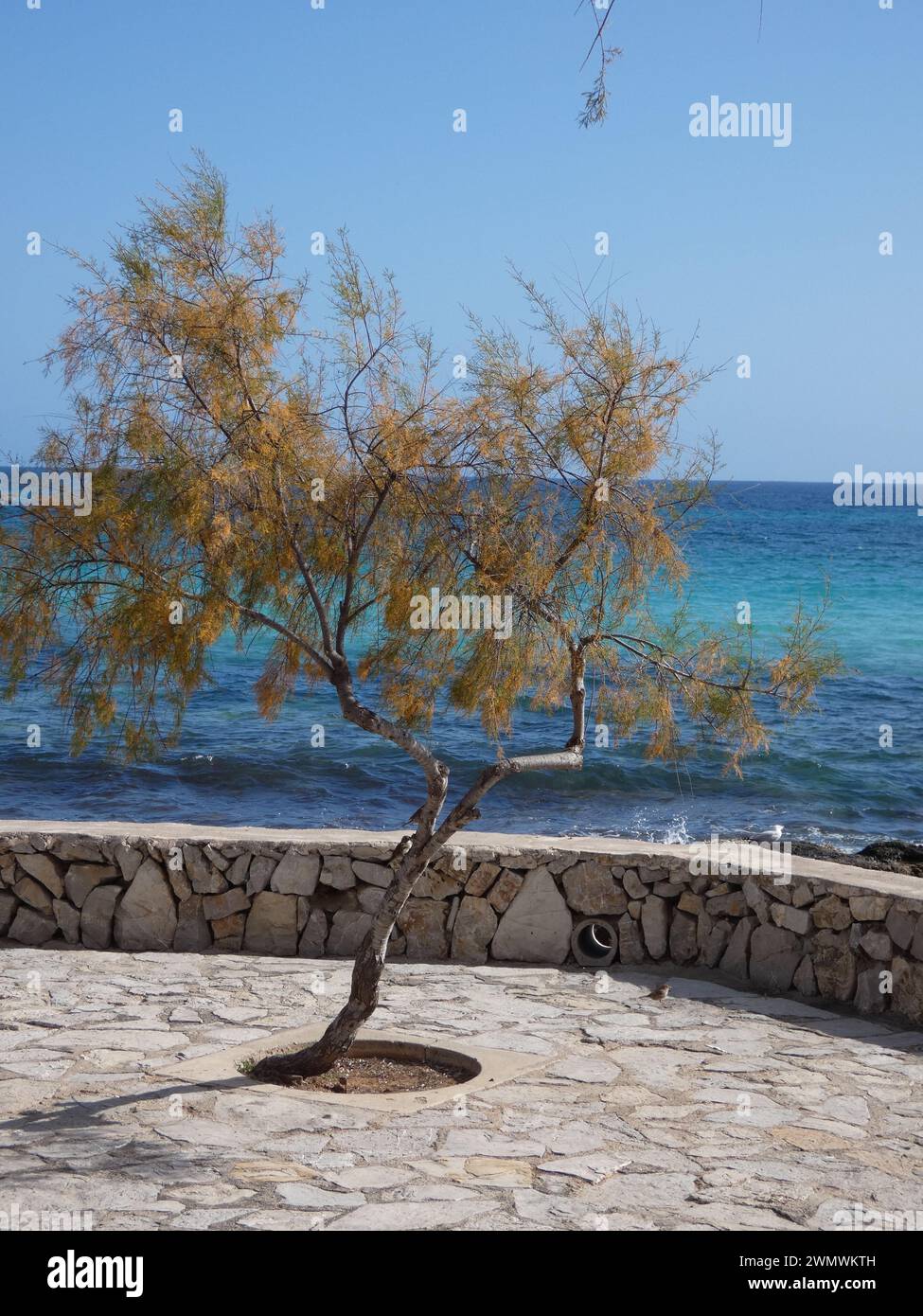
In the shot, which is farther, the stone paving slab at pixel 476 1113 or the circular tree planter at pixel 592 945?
the circular tree planter at pixel 592 945

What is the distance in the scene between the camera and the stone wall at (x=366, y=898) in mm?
7883

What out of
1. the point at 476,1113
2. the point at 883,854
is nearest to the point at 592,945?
the point at 476,1113

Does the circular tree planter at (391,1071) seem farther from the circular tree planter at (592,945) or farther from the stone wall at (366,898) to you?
the circular tree planter at (592,945)

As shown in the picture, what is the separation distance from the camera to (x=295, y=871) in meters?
8.11

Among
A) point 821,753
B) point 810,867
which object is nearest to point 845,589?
point 821,753

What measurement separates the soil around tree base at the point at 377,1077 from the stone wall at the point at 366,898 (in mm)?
1815

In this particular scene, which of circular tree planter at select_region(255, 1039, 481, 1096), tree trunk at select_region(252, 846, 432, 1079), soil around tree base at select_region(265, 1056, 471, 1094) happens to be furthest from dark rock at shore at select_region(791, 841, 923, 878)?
tree trunk at select_region(252, 846, 432, 1079)

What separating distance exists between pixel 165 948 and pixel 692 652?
12.2 feet

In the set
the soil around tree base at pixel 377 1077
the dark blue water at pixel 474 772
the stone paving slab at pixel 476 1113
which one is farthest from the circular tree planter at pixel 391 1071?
the dark blue water at pixel 474 772

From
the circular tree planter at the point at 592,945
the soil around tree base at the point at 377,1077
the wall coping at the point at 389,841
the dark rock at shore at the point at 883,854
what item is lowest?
the dark rock at shore at the point at 883,854

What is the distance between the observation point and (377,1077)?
19.8 feet

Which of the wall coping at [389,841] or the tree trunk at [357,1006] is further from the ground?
the wall coping at [389,841]

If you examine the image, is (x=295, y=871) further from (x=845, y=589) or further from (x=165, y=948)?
(x=845, y=589)

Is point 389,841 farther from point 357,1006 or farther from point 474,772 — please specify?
point 474,772
